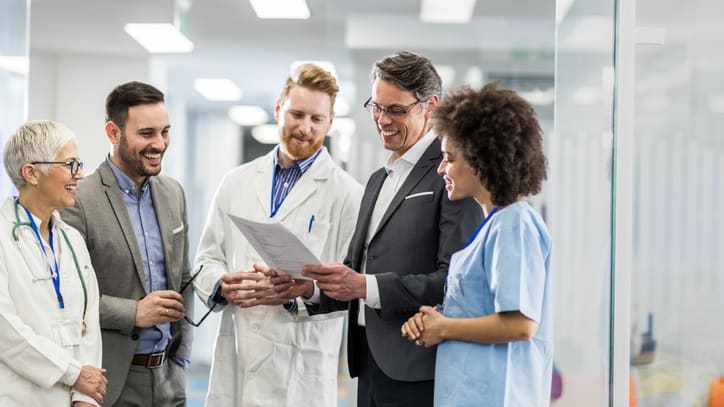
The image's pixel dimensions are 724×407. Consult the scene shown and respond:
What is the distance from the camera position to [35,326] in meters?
2.13

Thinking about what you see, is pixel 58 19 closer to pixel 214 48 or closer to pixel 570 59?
pixel 214 48

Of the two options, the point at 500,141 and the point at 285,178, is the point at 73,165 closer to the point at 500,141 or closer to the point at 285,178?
the point at 285,178

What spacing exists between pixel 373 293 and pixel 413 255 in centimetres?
16

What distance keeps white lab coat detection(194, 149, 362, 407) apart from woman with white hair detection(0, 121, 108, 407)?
0.56 m

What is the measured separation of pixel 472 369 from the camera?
184 cm

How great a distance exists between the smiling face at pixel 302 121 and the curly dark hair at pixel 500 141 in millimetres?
1032

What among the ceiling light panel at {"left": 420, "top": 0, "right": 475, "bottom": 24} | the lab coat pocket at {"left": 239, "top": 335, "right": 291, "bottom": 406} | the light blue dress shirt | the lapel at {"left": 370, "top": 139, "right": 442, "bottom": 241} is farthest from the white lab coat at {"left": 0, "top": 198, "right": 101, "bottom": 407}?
the ceiling light panel at {"left": 420, "top": 0, "right": 475, "bottom": 24}

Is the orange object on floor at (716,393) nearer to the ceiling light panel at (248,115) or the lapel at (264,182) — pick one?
the lapel at (264,182)

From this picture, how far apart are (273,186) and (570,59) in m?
1.10

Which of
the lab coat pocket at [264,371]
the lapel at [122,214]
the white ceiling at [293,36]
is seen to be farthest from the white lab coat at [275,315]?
the white ceiling at [293,36]

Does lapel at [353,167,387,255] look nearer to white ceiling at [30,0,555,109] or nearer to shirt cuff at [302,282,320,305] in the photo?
shirt cuff at [302,282,320,305]

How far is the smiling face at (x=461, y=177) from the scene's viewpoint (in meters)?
1.89

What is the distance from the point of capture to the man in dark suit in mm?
2186

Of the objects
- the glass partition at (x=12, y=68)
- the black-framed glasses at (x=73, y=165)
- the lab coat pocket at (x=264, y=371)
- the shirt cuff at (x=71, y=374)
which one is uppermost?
the glass partition at (x=12, y=68)
